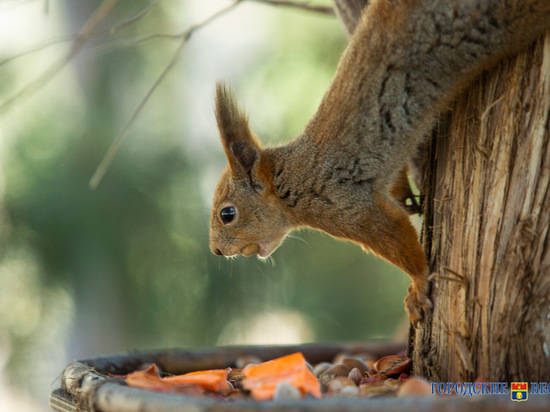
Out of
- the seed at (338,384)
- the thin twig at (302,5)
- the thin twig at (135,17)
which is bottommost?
the seed at (338,384)

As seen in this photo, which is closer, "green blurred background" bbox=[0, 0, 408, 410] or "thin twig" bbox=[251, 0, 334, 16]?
"thin twig" bbox=[251, 0, 334, 16]

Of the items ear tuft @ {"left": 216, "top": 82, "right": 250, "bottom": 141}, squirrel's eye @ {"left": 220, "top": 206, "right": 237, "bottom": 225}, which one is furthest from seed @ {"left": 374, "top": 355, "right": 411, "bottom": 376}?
ear tuft @ {"left": 216, "top": 82, "right": 250, "bottom": 141}

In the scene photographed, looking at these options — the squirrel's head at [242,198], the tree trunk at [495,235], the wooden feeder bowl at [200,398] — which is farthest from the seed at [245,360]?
the tree trunk at [495,235]

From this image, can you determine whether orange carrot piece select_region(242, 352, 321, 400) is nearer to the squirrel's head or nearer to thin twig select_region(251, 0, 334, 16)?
the squirrel's head

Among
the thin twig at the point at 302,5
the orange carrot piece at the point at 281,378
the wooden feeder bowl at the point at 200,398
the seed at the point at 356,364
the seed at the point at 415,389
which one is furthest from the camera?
the thin twig at the point at 302,5

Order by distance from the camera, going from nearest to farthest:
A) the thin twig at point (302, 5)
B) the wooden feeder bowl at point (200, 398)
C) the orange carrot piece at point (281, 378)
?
the wooden feeder bowl at point (200, 398), the orange carrot piece at point (281, 378), the thin twig at point (302, 5)

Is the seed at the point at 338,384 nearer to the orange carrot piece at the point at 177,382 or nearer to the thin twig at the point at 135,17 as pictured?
the orange carrot piece at the point at 177,382

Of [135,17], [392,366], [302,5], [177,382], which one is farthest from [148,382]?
[302,5]
